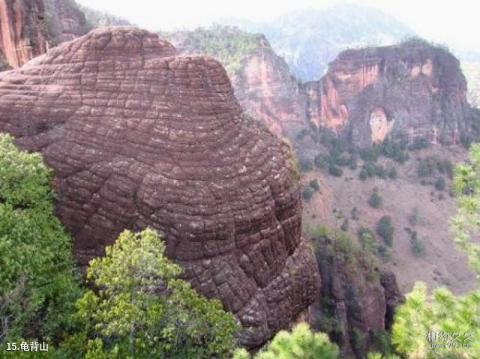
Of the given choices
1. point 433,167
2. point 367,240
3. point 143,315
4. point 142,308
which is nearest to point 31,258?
point 142,308

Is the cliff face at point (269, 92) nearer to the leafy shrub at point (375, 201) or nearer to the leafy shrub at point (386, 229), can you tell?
the leafy shrub at point (375, 201)

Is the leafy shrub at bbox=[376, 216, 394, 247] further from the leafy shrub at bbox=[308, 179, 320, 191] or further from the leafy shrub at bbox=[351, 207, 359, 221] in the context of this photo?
the leafy shrub at bbox=[308, 179, 320, 191]

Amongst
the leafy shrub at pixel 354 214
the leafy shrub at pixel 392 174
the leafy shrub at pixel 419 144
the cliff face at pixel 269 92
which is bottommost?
the leafy shrub at pixel 354 214

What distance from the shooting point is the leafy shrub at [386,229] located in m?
66.6

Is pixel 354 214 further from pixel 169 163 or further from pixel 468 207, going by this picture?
pixel 468 207

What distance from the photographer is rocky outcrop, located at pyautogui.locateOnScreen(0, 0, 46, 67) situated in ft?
109

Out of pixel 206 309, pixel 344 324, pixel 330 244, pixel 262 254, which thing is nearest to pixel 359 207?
pixel 330 244

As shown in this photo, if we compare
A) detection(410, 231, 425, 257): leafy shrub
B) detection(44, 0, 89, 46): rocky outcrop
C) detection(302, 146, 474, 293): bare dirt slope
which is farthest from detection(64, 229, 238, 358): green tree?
detection(410, 231, 425, 257): leafy shrub

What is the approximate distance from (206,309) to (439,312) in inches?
218

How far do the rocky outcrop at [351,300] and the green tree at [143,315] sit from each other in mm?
17281

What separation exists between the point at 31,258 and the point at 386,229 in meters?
61.1

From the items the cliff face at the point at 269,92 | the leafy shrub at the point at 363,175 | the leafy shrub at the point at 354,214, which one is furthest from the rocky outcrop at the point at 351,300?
the cliff face at the point at 269,92

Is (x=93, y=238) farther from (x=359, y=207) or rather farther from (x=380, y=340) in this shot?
(x=359, y=207)

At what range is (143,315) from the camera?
11.1 metres
